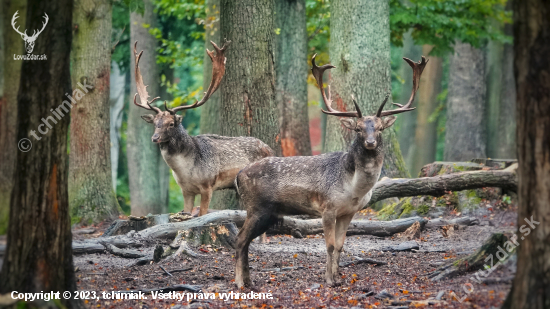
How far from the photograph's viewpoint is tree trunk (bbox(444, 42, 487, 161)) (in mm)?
22547

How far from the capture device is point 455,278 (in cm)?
686

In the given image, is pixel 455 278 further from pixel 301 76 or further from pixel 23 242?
pixel 301 76

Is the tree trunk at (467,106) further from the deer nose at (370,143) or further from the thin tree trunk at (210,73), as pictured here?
the deer nose at (370,143)

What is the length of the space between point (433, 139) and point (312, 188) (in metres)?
19.6

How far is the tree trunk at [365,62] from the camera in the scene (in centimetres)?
1323

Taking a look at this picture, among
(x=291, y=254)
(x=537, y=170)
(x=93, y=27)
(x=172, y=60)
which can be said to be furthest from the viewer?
(x=172, y=60)

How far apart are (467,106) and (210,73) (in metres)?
10.3

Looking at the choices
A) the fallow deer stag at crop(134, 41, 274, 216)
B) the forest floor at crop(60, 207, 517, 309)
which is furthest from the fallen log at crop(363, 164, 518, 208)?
the fallow deer stag at crop(134, 41, 274, 216)

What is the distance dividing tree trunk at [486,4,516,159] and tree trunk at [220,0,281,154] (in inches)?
504

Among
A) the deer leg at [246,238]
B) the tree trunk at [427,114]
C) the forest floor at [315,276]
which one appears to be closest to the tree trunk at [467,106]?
the tree trunk at [427,114]

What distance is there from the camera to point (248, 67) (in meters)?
11.5

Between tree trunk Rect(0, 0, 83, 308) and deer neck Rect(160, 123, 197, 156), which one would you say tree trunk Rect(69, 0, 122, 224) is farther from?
tree trunk Rect(0, 0, 83, 308)

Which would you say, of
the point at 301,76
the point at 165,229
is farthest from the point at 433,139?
the point at 165,229

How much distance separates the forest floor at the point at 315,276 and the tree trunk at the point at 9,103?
1475 mm
